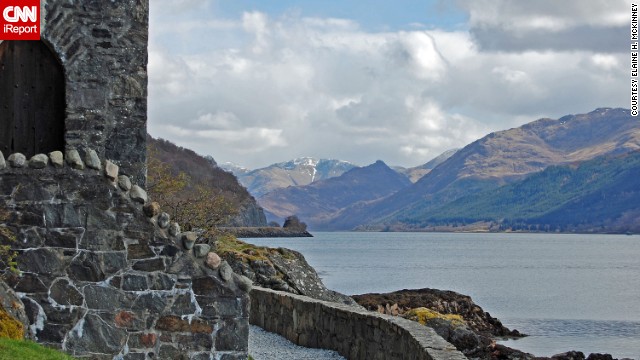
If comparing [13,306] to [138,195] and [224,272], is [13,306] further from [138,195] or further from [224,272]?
[224,272]

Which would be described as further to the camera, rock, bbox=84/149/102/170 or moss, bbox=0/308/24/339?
rock, bbox=84/149/102/170

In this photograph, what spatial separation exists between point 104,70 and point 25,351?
4944mm

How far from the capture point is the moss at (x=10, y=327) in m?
10.7

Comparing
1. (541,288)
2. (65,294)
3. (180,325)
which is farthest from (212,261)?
(541,288)

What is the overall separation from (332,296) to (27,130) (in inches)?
495

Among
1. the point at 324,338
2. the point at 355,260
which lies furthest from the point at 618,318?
the point at 355,260

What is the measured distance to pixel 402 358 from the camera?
43.1ft

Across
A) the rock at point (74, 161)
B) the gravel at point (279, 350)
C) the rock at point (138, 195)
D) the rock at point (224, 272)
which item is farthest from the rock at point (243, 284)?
the gravel at point (279, 350)

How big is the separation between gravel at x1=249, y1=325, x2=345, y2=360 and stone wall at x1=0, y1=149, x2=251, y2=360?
14.3 feet

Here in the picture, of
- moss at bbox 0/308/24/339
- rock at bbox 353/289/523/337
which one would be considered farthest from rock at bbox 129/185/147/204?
rock at bbox 353/289/523/337

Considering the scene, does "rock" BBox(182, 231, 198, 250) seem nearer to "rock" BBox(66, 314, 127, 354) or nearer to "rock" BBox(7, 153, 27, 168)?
"rock" BBox(66, 314, 127, 354)

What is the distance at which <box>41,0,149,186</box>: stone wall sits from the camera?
1359cm

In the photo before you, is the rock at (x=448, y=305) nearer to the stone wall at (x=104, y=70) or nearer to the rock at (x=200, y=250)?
the stone wall at (x=104, y=70)

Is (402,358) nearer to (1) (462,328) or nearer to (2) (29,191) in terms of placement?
(2) (29,191)
